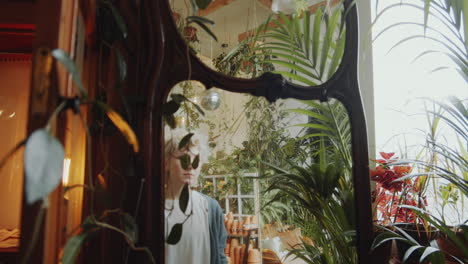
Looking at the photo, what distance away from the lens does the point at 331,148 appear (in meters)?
0.97

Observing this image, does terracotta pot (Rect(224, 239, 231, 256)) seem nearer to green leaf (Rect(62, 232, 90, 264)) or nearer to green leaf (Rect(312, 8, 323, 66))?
green leaf (Rect(62, 232, 90, 264))

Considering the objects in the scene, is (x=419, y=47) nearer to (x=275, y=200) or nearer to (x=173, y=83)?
(x=275, y=200)

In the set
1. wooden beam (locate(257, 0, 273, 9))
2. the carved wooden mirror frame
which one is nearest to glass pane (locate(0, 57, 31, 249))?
the carved wooden mirror frame

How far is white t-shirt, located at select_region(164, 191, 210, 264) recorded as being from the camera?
63cm

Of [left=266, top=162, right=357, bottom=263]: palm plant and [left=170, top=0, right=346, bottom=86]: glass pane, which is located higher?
[left=170, top=0, right=346, bottom=86]: glass pane

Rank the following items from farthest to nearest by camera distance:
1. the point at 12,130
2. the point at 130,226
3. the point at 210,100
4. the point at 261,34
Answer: the point at 261,34
the point at 210,100
the point at 12,130
the point at 130,226

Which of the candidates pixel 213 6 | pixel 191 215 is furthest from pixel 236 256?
pixel 213 6

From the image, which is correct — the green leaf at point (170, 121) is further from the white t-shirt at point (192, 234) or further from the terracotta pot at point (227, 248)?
the terracotta pot at point (227, 248)

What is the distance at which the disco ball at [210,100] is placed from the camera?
0.69 metres

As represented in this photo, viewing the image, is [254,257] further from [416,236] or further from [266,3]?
[266,3]

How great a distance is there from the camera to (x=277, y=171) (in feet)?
2.57

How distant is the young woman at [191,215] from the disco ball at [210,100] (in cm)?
7

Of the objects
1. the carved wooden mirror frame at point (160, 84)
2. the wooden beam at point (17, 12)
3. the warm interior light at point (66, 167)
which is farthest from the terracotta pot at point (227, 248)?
the wooden beam at point (17, 12)

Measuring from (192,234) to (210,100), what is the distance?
11.5 inches
